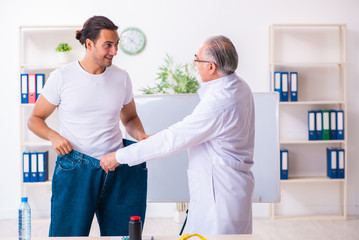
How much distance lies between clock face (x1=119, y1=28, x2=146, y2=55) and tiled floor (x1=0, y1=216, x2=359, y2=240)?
1.69 m

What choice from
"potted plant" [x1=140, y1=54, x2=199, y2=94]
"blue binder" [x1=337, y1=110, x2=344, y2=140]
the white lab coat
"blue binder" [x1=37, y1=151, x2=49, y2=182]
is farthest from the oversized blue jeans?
"blue binder" [x1=337, y1=110, x2=344, y2=140]

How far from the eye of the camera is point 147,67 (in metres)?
4.66

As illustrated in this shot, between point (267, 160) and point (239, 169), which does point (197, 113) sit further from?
point (267, 160)

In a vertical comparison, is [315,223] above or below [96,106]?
below

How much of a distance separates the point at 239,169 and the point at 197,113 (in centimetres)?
31

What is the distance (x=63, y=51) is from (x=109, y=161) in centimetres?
270

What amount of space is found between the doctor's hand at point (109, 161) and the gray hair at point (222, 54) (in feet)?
1.94

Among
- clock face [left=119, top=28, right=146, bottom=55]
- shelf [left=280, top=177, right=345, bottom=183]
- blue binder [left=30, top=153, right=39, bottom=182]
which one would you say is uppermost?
clock face [left=119, top=28, right=146, bottom=55]

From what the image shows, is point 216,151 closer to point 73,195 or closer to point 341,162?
point 73,195

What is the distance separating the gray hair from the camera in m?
2.02

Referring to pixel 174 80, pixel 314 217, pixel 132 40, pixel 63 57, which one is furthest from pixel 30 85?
pixel 314 217

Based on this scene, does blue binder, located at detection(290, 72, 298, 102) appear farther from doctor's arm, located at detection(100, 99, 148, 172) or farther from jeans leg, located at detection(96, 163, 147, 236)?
jeans leg, located at detection(96, 163, 147, 236)

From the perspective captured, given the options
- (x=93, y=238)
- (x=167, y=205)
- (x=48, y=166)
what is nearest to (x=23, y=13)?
(x=48, y=166)

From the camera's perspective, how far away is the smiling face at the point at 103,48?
2.11 meters
